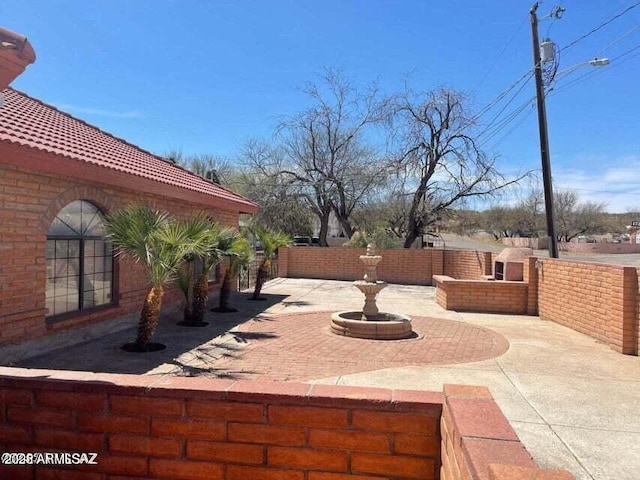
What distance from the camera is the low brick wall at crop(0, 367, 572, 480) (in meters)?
2.44

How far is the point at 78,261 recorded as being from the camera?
26.8ft

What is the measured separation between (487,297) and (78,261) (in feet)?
32.9

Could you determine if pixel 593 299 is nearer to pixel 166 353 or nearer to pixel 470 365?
pixel 470 365

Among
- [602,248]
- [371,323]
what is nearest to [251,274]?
[371,323]

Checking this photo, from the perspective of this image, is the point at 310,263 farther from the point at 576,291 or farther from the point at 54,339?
the point at 54,339

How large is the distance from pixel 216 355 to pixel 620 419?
5.37m

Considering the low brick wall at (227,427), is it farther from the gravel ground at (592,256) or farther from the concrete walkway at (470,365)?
the gravel ground at (592,256)

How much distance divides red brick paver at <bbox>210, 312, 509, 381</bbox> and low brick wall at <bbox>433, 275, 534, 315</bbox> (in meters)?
2.40

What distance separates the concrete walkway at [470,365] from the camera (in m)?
4.35

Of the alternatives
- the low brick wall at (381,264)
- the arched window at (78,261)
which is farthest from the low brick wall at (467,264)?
the arched window at (78,261)

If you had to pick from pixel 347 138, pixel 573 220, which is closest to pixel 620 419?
pixel 347 138

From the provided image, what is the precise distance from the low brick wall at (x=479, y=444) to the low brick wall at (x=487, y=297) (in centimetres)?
1081

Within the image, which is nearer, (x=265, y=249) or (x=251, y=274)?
(x=265, y=249)

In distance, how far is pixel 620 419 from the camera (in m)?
4.85
